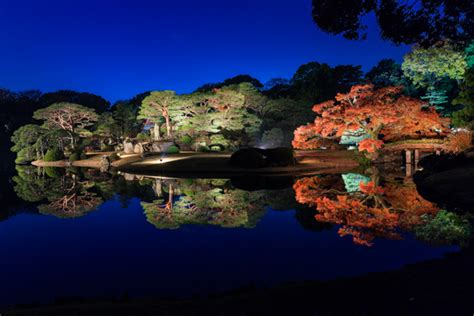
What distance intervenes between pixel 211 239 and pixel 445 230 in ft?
17.9

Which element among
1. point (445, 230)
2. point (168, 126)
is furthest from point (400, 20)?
point (168, 126)

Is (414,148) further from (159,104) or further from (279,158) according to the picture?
(159,104)

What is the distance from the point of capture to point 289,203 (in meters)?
11.4

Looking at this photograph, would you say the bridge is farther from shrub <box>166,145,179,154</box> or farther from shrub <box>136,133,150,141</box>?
shrub <box>136,133,150,141</box>

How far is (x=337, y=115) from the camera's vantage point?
73.4 feet

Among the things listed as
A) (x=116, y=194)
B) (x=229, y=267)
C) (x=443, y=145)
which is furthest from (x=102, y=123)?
(x=229, y=267)

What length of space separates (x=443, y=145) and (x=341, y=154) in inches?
271

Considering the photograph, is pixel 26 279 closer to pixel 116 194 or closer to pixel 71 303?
pixel 71 303

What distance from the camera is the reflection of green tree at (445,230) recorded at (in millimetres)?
6688

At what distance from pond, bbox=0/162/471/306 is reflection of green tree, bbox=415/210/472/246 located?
0.02m

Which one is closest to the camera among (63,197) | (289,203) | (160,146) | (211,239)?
(211,239)

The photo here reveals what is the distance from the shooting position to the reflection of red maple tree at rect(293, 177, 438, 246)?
7.84m

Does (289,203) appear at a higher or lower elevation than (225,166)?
lower

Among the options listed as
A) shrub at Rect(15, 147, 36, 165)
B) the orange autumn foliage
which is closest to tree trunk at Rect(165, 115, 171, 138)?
shrub at Rect(15, 147, 36, 165)
